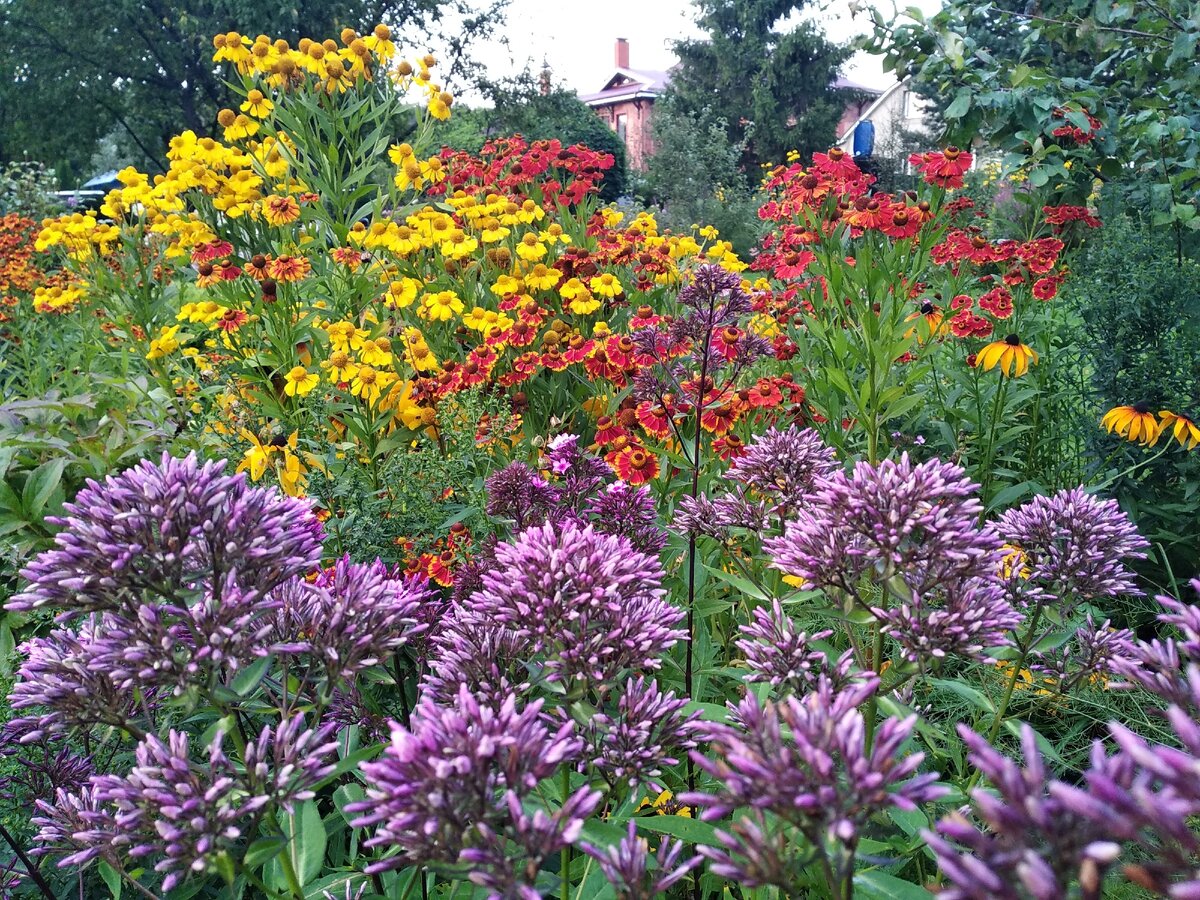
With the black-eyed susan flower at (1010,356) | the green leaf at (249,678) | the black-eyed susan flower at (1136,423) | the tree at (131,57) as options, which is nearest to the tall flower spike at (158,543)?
the green leaf at (249,678)

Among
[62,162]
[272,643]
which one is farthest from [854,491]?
[62,162]

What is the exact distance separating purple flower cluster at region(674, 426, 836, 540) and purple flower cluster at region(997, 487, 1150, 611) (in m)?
0.44

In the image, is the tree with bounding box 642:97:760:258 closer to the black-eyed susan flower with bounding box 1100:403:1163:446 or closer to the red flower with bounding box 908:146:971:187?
the red flower with bounding box 908:146:971:187

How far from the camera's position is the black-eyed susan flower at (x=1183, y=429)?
3174 millimetres

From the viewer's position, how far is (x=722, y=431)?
2797mm

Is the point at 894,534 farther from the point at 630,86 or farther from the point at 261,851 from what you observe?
the point at 630,86

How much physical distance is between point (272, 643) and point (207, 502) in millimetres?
244

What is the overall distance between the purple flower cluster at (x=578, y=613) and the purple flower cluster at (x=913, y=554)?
0.26 m

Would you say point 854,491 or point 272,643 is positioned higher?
point 854,491

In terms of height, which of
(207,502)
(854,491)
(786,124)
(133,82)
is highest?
(133,82)

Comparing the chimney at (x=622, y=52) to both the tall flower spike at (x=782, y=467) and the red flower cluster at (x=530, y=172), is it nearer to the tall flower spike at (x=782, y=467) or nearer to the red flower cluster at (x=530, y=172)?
the red flower cluster at (x=530, y=172)

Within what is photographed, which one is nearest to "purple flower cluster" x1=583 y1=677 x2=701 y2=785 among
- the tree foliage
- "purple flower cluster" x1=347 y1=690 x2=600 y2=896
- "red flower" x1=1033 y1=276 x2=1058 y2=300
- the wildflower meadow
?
the wildflower meadow

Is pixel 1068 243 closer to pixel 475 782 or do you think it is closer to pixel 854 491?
pixel 854 491

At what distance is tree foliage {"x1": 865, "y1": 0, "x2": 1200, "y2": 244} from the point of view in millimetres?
3857
